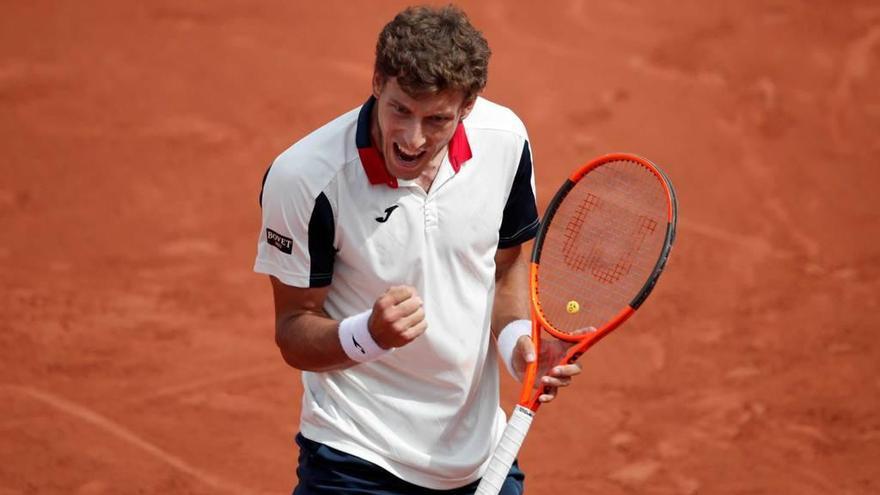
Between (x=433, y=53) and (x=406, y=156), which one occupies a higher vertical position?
(x=433, y=53)

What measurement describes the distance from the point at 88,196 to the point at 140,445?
2026 mm

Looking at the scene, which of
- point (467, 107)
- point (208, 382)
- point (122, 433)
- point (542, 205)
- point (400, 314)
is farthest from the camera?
point (542, 205)

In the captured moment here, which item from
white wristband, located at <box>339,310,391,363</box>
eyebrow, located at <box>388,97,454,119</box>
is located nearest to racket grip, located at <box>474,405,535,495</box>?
white wristband, located at <box>339,310,391,363</box>

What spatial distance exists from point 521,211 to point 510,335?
335 mm

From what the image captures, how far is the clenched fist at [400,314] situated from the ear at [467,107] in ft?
1.59

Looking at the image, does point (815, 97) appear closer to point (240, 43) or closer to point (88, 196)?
point (240, 43)

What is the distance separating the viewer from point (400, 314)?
3018mm

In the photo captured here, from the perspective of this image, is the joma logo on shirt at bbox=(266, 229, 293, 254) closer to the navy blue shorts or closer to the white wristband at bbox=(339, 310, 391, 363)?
the white wristband at bbox=(339, 310, 391, 363)

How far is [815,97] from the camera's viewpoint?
8383mm

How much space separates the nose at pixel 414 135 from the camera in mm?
3158

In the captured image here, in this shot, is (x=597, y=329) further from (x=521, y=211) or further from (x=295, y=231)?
(x=295, y=231)

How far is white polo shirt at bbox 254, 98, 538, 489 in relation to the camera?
130 inches

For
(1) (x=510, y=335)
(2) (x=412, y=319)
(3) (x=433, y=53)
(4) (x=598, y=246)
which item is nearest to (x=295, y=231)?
(2) (x=412, y=319)

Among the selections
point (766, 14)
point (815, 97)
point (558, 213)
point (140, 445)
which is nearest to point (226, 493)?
point (140, 445)
